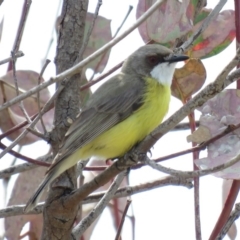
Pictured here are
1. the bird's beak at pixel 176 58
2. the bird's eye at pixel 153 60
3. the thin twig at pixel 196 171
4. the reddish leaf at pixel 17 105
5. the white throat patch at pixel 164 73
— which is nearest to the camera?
the thin twig at pixel 196 171

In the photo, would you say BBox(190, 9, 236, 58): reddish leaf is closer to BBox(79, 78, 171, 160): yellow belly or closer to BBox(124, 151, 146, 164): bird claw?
BBox(79, 78, 171, 160): yellow belly

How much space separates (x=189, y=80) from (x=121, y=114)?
2.57 ft

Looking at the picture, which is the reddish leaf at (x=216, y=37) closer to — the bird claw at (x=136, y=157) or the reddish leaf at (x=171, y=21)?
the reddish leaf at (x=171, y=21)

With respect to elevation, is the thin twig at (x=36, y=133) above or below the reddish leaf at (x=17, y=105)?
below

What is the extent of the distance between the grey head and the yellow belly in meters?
0.28

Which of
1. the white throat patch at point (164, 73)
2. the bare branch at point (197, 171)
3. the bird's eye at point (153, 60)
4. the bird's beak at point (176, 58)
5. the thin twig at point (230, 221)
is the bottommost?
the thin twig at point (230, 221)

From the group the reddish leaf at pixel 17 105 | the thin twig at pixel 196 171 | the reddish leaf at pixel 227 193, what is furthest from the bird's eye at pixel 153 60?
the thin twig at pixel 196 171

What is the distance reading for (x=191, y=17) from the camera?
11.0 feet

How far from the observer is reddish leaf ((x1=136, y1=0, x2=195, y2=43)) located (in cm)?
332

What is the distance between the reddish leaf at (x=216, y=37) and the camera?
360cm

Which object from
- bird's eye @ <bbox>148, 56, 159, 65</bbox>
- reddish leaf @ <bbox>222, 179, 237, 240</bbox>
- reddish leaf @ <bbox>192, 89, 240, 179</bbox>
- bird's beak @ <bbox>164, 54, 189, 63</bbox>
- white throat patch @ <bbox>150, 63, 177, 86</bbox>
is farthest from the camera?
bird's eye @ <bbox>148, 56, 159, 65</bbox>

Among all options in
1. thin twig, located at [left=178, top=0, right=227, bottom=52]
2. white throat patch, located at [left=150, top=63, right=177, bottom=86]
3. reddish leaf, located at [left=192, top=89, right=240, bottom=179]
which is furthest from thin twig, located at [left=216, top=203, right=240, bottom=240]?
white throat patch, located at [left=150, top=63, right=177, bottom=86]

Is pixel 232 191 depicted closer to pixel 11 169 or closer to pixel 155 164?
pixel 155 164

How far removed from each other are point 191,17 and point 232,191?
943 millimetres
